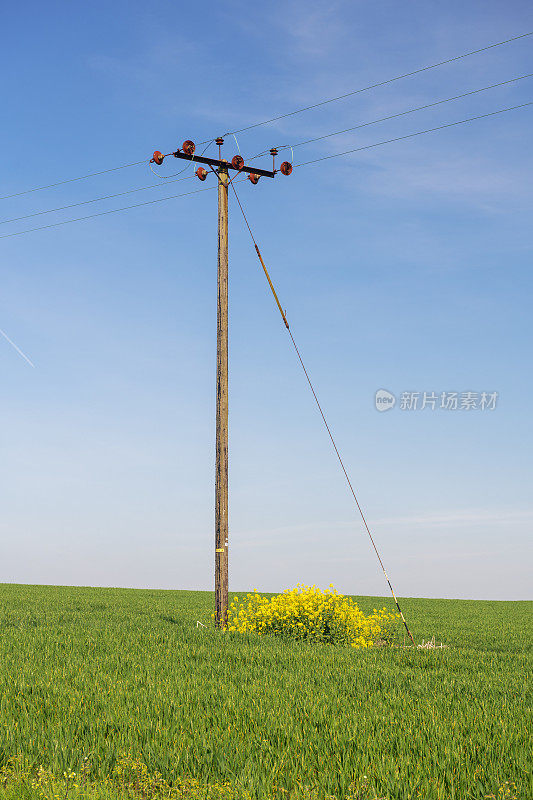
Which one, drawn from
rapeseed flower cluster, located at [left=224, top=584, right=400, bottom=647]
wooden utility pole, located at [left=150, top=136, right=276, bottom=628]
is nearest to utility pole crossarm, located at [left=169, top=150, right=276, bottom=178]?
wooden utility pole, located at [left=150, top=136, right=276, bottom=628]

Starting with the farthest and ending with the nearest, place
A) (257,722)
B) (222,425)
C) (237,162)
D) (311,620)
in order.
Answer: (237,162)
(222,425)
(311,620)
(257,722)

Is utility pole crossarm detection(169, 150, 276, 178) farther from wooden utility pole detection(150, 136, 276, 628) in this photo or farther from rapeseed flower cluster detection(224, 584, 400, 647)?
rapeseed flower cluster detection(224, 584, 400, 647)

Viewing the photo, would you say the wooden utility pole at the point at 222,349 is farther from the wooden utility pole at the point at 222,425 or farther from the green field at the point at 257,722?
the green field at the point at 257,722

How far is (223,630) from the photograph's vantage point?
1565cm

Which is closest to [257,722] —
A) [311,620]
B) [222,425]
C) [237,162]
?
[311,620]

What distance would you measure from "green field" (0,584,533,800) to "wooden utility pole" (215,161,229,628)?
10.1 feet

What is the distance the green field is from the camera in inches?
239

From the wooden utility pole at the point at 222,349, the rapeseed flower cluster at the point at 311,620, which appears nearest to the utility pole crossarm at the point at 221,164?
the wooden utility pole at the point at 222,349

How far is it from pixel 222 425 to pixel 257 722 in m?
9.78

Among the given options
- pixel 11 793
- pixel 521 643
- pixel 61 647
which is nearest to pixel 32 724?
pixel 11 793

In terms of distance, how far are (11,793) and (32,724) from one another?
2.19 metres

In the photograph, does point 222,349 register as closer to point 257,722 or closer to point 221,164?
point 221,164

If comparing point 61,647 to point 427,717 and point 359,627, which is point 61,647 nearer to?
point 359,627

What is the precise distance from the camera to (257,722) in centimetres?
776
